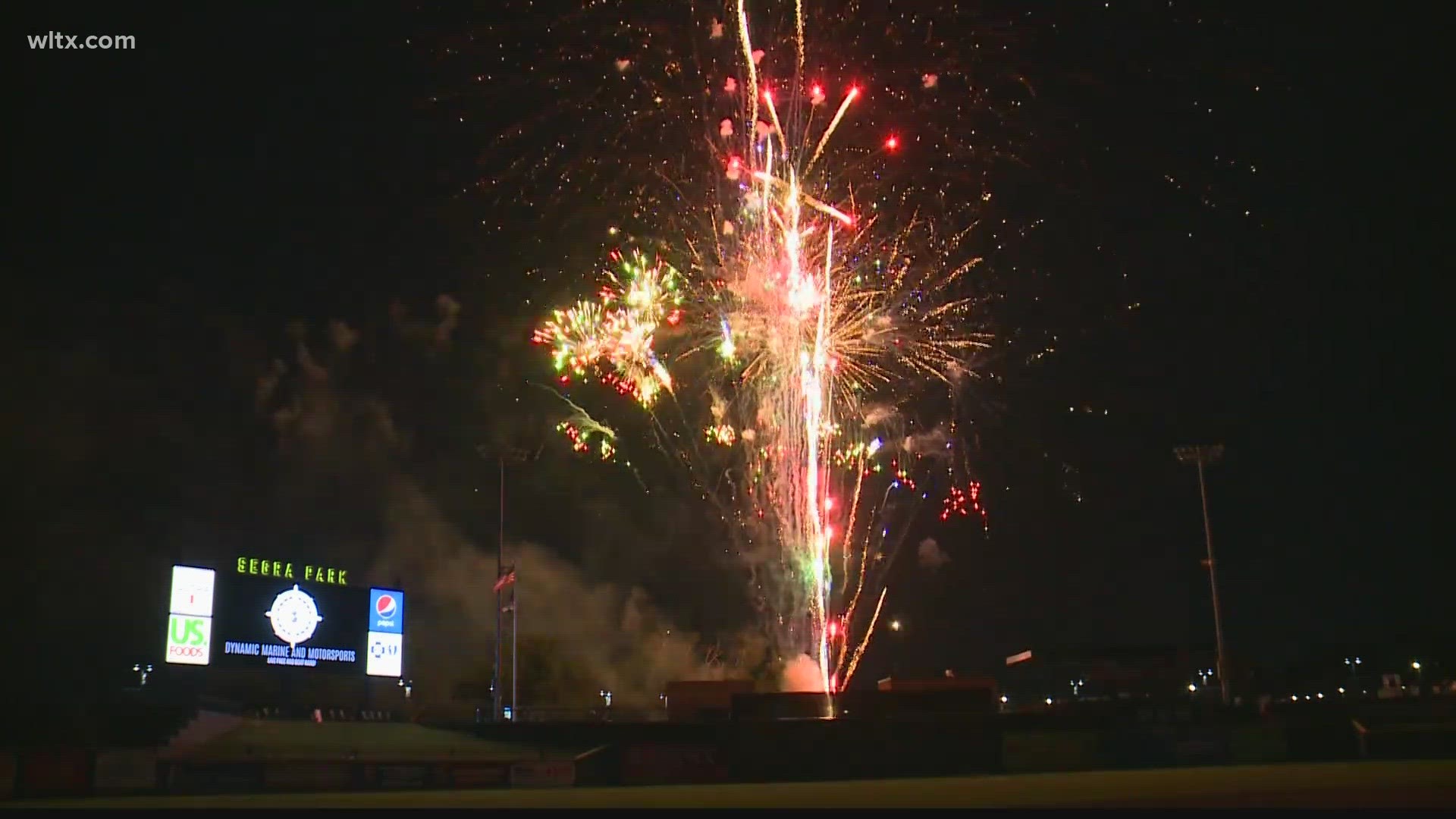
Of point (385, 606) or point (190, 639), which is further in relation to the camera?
point (385, 606)

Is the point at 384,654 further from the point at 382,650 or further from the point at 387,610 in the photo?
the point at 387,610

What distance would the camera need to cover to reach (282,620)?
32312mm

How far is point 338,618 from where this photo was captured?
34000 mm

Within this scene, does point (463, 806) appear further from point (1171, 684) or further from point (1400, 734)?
point (1171, 684)

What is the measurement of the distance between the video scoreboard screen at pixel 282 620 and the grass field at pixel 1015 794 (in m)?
7.42

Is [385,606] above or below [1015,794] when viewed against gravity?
above

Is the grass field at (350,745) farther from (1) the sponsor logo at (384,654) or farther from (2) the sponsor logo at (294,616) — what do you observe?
(1) the sponsor logo at (384,654)

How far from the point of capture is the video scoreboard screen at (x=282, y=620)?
30234 millimetres

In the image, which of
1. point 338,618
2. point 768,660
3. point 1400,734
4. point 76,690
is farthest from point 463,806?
point 768,660

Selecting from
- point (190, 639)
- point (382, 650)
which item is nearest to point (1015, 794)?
point (190, 639)

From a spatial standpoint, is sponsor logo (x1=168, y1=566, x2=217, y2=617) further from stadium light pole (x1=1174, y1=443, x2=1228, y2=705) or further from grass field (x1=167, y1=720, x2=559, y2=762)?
stadium light pole (x1=1174, y1=443, x2=1228, y2=705)

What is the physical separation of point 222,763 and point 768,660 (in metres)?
37.5

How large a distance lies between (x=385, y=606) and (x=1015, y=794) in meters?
22.0

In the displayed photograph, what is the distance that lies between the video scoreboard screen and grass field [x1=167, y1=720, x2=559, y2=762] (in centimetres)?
213
